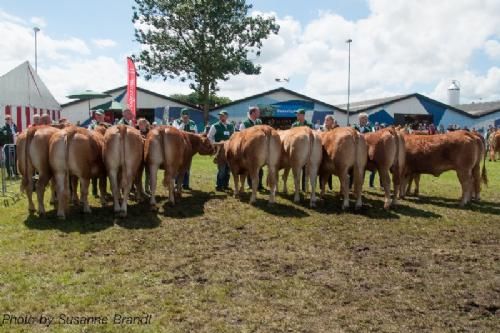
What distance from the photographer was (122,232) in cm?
726

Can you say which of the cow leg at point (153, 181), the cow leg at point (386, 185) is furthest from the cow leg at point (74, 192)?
the cow leg at point (386, 185)

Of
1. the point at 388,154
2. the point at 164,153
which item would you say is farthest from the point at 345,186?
the point at 164,153

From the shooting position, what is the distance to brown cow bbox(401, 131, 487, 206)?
9953 mm

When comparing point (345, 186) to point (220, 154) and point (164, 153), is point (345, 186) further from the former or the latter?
point (164, 153)

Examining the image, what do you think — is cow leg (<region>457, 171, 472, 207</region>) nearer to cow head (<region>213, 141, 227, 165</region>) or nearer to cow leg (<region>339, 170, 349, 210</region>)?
cow leg (<region>339, 170, 349, 210</region>)

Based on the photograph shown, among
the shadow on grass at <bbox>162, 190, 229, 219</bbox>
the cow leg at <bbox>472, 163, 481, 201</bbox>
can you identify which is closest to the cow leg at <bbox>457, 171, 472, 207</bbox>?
the cow leg at <bbox>472, 163, 481, 201</bbox>

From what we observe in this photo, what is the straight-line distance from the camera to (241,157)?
9805 mm

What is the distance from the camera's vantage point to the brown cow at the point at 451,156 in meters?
9.95

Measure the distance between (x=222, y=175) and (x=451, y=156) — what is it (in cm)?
508

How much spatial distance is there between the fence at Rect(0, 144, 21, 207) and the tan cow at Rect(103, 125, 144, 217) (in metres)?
2.62

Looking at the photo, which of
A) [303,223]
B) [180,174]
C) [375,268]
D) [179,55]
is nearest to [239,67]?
[179,55]

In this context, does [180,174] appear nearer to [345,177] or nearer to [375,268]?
[345,177]

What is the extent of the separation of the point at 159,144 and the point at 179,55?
25.7 m

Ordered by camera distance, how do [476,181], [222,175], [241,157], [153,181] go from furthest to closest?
[222,175] < [476,181] < [241,157] < [153,181]
